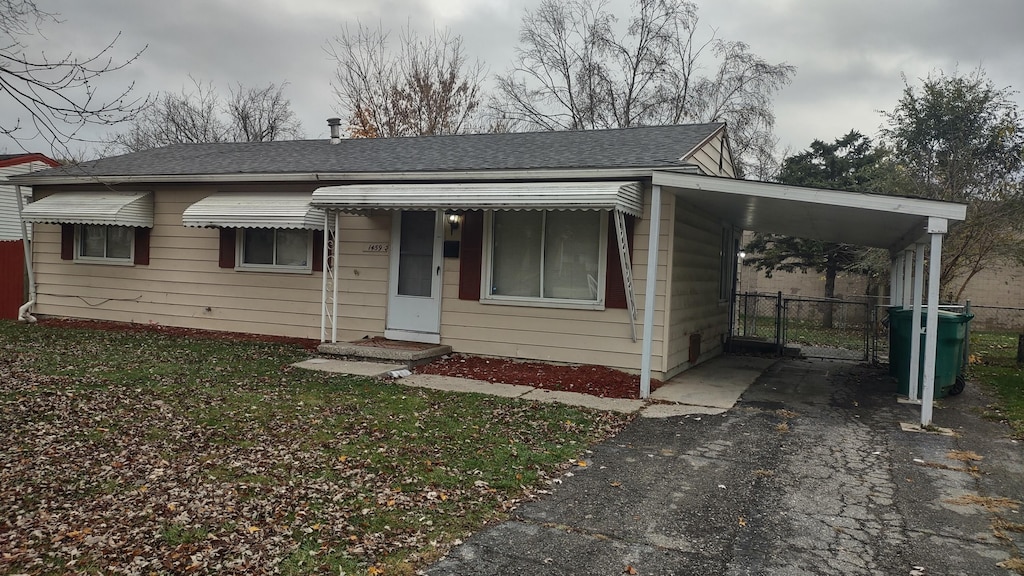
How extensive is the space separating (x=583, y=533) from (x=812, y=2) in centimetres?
1544

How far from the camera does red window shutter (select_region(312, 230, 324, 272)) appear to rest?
398 inches

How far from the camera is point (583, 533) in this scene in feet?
12.0

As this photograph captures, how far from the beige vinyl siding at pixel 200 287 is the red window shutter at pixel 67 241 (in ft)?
0.50

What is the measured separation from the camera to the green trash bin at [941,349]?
A: 738 centimetres

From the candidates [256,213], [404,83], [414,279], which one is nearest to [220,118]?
[404,83]

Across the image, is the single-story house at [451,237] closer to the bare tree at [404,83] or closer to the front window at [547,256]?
the front window at [547,256]

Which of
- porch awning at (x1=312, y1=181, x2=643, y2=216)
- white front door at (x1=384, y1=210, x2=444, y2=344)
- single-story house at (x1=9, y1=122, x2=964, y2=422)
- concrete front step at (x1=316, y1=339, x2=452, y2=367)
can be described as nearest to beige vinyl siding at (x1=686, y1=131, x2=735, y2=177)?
single-story house at (x1=9, y1=122, x2=964, y2=422)

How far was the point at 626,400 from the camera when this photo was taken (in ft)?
23.7

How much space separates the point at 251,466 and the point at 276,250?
261 inches

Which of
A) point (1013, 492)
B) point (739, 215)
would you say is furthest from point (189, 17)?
point (1013, 492)

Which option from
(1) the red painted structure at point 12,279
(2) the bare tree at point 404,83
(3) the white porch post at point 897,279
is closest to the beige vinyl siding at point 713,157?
(3) the white porch post at point 897,279

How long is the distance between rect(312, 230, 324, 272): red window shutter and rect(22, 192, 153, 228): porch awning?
3.25 metres

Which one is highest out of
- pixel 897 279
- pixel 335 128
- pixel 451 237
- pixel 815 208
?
pixel 335 128

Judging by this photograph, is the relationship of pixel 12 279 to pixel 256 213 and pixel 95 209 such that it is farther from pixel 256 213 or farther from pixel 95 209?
pixel 256 213
